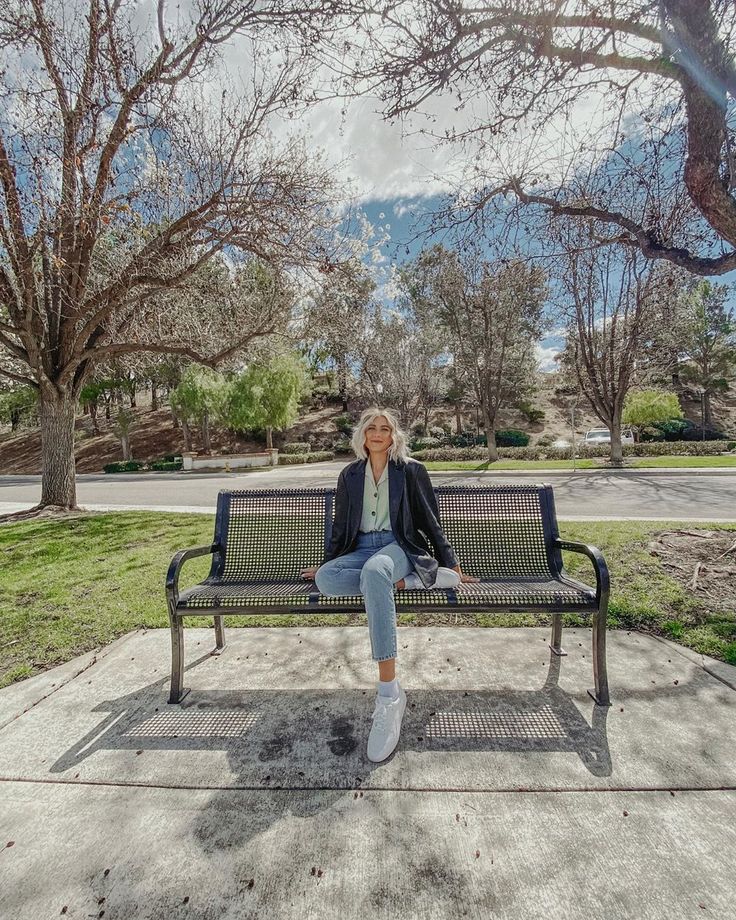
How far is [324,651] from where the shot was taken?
3238mm

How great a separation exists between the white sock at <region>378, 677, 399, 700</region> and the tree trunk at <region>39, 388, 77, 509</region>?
28.3 feet

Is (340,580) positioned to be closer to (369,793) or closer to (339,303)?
(369,793)

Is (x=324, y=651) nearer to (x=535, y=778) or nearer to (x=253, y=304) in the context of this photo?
(x=535, y=778)

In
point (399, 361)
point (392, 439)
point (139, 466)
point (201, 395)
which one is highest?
point (399, 361)

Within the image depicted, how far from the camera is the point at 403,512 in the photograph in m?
2.88

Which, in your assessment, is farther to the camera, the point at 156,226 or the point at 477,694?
the point at 156,226

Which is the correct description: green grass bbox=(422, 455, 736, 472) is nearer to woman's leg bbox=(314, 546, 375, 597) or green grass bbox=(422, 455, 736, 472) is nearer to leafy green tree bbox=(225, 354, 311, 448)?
leafy green tree bbox=(225, 354, 311, 448)

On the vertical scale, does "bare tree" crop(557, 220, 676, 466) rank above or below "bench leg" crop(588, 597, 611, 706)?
above

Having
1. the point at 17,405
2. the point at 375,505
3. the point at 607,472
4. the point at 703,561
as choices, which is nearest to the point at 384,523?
the point at 375,505

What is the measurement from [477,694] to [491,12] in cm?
555

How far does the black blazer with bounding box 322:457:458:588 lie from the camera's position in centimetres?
284

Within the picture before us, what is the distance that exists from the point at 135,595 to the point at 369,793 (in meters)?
3.24

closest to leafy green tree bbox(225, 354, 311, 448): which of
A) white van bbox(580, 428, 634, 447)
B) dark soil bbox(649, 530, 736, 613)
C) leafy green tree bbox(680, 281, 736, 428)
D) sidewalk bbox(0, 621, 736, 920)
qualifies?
white van bbox(580, 428, 634, 447)

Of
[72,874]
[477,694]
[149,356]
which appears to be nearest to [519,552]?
[477,694]
